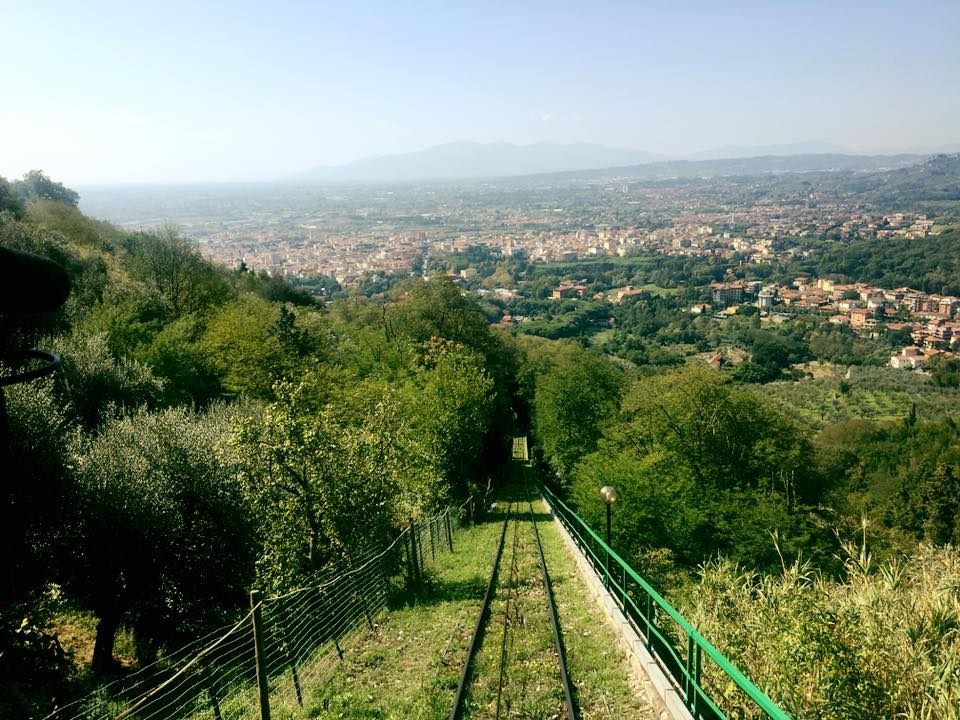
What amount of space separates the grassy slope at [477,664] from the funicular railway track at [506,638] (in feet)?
0.12

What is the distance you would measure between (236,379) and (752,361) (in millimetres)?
86227

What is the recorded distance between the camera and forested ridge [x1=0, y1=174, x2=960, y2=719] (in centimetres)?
656

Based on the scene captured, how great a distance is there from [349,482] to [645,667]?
654 centimetres

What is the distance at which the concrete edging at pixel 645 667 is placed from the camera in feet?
19.2

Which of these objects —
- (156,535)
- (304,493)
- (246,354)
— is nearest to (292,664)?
(304,493)

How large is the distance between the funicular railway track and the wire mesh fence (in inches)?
66.9

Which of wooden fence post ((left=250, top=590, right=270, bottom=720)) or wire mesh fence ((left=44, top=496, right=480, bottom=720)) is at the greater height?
wooden fence post ((left=250, top=590, right=270, bottom=720))

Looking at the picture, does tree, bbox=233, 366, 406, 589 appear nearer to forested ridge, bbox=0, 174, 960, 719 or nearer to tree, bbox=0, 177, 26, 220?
forested ridge, bbox=0, 174, 960, 719

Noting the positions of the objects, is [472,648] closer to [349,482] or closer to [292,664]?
[292,664]

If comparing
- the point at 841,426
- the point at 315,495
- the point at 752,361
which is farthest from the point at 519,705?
the point at 752,361

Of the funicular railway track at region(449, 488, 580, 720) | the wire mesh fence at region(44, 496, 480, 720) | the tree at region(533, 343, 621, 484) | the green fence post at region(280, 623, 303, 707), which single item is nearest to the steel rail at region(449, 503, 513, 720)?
the funicular railway track at region(449, 488, 580, 720)

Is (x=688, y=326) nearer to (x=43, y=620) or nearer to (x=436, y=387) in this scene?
(x=436, y=387)

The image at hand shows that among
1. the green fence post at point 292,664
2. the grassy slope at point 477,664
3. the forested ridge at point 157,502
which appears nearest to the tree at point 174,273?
the forested ridge at point 157,502

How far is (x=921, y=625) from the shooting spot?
20.7ft
